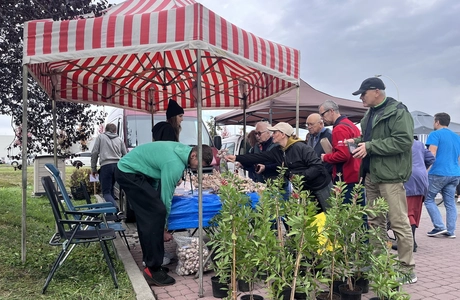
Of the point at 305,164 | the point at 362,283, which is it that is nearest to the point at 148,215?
the point at 305,164

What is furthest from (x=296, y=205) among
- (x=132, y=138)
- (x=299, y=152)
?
(x=132, y=138)

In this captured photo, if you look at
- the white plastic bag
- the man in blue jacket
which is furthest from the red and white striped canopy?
the man in blue jacket

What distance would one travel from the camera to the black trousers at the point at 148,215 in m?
3.89

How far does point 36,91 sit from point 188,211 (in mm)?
4537

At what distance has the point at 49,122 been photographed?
7039 mm

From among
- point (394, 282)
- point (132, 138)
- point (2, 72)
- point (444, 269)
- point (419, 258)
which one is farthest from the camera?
point (132, 138)

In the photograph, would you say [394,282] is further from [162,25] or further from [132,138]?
[132,138]

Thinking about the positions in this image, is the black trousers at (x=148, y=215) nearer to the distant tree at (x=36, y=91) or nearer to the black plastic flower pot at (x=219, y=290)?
the black plastic flower pot at (x=219, y=290)

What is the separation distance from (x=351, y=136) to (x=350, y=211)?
2044 millimetres

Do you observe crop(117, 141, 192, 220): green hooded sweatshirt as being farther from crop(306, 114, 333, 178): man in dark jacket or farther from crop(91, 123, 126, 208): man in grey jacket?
crop(91, 123, 126, 208): man in grey jacket

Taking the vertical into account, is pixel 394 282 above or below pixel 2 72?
below

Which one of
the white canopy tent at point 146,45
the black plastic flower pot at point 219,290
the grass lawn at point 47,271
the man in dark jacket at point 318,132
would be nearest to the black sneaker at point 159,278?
the grass lawn at point 47,271

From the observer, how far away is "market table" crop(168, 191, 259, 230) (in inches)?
161

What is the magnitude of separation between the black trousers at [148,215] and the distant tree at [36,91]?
3100 mm
